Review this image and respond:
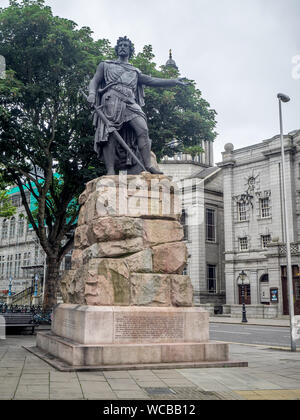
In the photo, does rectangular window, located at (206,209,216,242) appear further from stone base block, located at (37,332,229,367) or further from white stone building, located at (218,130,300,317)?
stone base block, located at (37,332,229,367)

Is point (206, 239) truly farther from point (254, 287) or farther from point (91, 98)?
point (91, 98)

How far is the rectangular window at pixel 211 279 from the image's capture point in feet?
160

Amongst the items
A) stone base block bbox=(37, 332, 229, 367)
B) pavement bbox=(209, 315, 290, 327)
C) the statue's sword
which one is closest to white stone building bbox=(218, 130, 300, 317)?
pavement bbox=(209, 315, 290, 327)

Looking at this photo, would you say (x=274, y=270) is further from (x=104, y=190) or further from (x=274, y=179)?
(x=104, y=190)

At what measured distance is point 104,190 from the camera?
30.1 ft

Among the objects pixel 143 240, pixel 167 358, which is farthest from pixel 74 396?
pixel 143 240

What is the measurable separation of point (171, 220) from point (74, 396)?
4.48 metres

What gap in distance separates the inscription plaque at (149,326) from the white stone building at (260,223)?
3023 cm

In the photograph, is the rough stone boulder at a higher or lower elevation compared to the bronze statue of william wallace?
lower

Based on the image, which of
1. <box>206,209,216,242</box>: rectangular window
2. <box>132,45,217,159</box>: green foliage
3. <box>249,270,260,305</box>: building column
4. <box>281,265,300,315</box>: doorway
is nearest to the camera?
<box>132,45,217,159</box>: green foliage

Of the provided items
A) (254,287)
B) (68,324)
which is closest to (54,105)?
(68,324)

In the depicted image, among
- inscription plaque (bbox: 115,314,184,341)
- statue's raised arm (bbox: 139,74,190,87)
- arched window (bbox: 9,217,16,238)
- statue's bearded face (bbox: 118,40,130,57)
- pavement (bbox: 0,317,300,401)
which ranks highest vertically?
arched window (bbox: 9,217,16,238)

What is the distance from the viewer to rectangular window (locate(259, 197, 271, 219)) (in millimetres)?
42562

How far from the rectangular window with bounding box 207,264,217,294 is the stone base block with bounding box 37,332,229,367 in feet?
134
